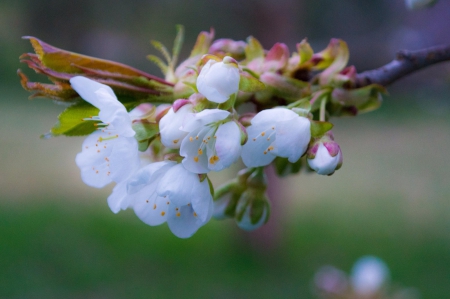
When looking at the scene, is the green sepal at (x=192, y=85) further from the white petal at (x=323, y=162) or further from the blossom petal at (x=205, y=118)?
the white petal at (x=323, y=162)

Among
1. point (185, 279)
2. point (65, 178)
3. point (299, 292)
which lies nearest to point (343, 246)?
point (299, 292)

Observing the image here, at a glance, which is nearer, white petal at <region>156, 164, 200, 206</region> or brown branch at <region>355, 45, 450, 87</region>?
white petal at <region>156, 164, 200, 206</region>

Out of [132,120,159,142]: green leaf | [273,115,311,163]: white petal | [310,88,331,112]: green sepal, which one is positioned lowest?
Answer: [132,120,159,142]: green leaf

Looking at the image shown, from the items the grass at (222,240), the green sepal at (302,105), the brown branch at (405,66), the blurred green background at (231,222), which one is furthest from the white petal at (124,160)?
the grass at (222,240)

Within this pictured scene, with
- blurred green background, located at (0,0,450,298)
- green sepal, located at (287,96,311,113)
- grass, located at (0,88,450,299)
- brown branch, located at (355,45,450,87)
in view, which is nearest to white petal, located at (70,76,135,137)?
green sepal, located at (287,96,311,113)

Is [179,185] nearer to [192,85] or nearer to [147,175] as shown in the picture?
[147,175]

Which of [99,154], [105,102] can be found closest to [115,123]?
[105,102]

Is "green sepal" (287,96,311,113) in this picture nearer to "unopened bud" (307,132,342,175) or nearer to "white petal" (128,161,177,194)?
"unopened bud" (307,132,342,175)

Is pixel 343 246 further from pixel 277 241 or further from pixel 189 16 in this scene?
pixel 189 16
